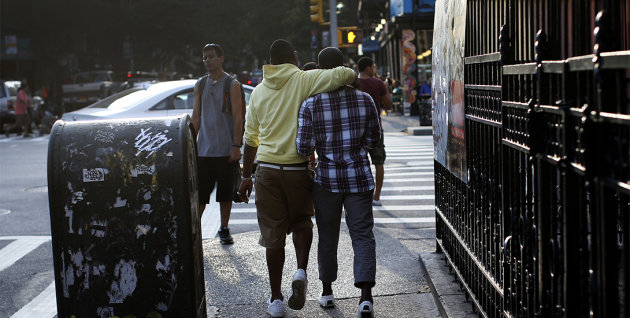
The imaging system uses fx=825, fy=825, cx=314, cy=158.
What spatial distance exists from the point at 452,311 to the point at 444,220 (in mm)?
1368

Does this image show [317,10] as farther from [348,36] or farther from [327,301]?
[327,301]

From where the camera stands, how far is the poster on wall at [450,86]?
5.27 metres

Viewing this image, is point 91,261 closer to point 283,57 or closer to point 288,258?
point 283,57

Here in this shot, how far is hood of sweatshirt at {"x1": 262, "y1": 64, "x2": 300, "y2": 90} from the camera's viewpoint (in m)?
5.54

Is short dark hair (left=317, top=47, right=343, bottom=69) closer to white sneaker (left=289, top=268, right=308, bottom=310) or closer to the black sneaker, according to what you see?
white sneaker (left=289, top=268, right=308, bottom=310)

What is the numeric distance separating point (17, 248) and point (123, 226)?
14.8 ft

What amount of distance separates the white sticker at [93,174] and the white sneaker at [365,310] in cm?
189

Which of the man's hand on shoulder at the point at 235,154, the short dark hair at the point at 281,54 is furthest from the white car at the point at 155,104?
the short dark hair at the point at 281,54

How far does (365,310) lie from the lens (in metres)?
5.30

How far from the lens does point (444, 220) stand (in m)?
6.47

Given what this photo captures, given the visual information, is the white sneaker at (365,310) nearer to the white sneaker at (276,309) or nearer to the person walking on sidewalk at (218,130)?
the white sneaker at (276,309)

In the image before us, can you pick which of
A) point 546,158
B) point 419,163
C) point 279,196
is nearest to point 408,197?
point 419,163

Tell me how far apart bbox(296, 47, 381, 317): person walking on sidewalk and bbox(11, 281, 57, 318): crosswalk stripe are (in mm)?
2192

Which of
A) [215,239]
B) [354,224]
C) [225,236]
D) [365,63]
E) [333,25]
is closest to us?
[354,224]
